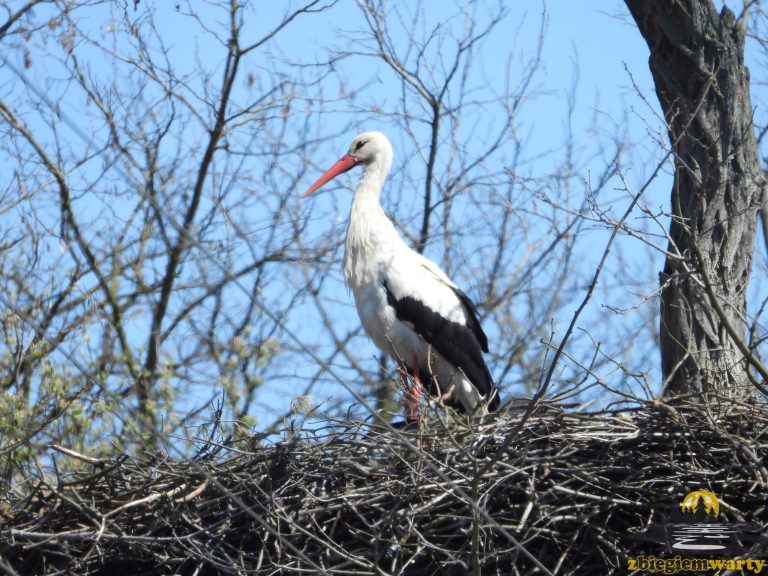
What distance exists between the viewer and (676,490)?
538 centimetres

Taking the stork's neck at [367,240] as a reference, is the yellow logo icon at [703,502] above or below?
below

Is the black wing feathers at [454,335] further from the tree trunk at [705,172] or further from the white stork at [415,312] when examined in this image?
the tree trunk at [705,172]

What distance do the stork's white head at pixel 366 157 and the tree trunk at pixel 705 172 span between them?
197cm

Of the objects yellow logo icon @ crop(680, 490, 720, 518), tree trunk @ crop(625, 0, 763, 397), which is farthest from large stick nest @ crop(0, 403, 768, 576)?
tree trunk @ crop(625, 0, 763, 397)

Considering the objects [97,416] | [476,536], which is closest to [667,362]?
[476,536]

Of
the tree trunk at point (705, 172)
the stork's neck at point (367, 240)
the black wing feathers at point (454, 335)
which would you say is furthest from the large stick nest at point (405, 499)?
the stork's neck at point (367, 240)

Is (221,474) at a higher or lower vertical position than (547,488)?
lower

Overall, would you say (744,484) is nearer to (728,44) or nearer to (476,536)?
(476,536)

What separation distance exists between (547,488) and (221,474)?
139cm

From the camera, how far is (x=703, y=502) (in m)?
5.27

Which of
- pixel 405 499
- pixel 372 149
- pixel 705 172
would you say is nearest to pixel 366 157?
pixel 372 149

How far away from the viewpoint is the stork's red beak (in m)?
8.76

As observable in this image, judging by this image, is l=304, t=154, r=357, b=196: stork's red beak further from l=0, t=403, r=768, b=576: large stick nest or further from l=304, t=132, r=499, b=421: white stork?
l=0, t=403, r=768, b=576: large stick nest

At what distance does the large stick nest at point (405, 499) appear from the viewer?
5371 millimetres
